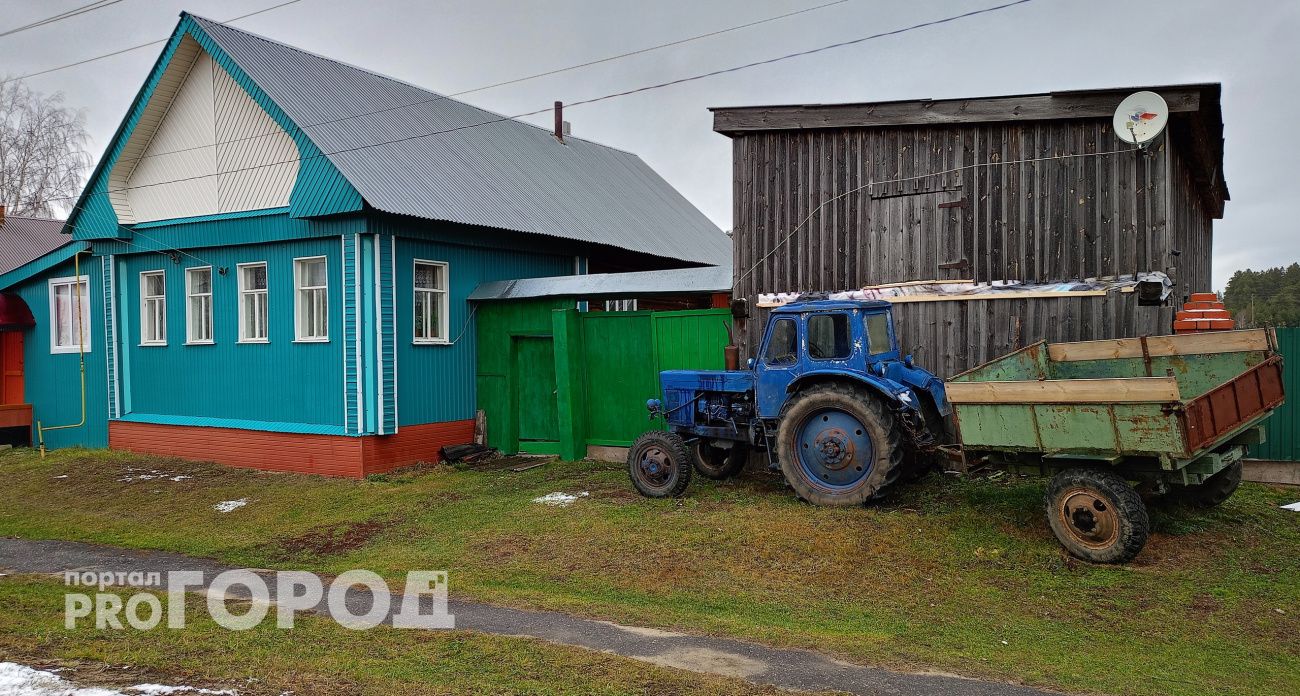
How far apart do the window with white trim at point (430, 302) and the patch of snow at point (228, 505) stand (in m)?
3.57

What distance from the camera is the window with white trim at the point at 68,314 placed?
722 inches

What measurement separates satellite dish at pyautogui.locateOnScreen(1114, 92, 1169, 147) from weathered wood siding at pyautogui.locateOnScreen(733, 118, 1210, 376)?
0.97ft

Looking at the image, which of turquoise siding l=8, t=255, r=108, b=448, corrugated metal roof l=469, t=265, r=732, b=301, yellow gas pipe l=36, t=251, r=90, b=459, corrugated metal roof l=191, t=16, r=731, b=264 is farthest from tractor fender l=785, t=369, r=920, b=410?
turquoise siding l=8, t=255, r=108, b=448

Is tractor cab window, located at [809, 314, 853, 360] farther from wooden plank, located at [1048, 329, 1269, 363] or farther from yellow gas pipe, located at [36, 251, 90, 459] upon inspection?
yellow gas pipe, located at [36, 251, 90, 459]

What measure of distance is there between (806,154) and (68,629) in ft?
31.0

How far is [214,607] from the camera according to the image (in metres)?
7.19

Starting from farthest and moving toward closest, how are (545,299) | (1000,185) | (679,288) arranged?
(545,299), (679,288), (1000,185)

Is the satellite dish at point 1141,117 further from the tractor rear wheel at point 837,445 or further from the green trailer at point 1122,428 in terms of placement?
the tractor rear wheel at point 837,445

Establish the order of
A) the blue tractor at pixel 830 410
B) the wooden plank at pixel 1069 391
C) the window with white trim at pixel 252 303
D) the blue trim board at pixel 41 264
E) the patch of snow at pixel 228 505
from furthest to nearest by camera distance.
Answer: the blue trim board at pixel 41 264, the window with white trim at pixel 252 303, the patch of snow at pixel 228 505, the blue tractor at pixel 830 410, the wooden plank at pixel 1069 391

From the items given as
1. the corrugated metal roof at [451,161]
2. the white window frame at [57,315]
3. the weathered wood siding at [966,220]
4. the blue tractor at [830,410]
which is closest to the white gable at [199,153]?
the corrugated metal roof at [451,161]

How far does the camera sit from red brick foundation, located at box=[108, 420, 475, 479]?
1374cm

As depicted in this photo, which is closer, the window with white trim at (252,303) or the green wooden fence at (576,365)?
the green wooden fence at (576,365)

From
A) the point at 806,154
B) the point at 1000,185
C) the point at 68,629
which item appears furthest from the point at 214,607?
the point at 1000,185

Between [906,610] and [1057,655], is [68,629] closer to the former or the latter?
[906,610]
